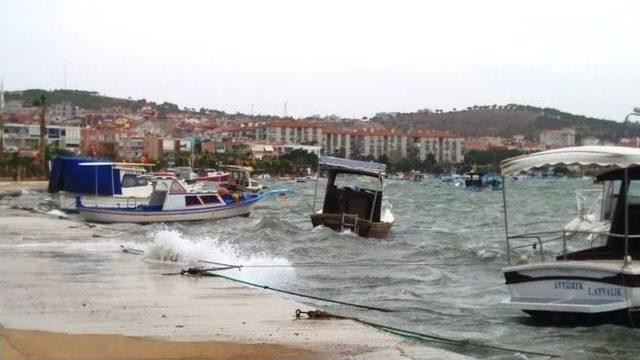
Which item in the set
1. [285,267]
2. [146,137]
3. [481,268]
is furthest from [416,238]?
[146,137]

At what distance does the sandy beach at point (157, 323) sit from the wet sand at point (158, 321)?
0.04 feet

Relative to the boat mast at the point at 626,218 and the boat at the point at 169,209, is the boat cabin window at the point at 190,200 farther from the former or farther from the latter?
the boat mast at the point at 626,218

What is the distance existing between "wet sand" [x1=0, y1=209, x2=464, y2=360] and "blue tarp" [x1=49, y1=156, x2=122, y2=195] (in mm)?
32761

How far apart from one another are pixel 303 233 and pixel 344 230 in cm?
245

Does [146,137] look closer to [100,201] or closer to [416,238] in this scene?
[100,201]

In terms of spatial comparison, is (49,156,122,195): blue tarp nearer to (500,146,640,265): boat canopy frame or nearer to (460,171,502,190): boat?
(500,146,640,265): boat canopy frame

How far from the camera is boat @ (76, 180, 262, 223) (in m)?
39.7

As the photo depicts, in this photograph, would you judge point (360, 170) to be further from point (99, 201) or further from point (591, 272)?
point (591, 272)

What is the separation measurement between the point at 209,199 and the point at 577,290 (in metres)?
29.6

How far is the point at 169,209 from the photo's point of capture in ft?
132

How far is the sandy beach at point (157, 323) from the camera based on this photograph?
385 inches

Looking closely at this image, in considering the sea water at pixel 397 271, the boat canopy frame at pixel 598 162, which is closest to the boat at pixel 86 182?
the sea water at pixel 397 271

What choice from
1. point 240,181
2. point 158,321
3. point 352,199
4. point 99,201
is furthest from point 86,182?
point 158,321

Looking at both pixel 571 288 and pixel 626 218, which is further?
pixel 571 288
